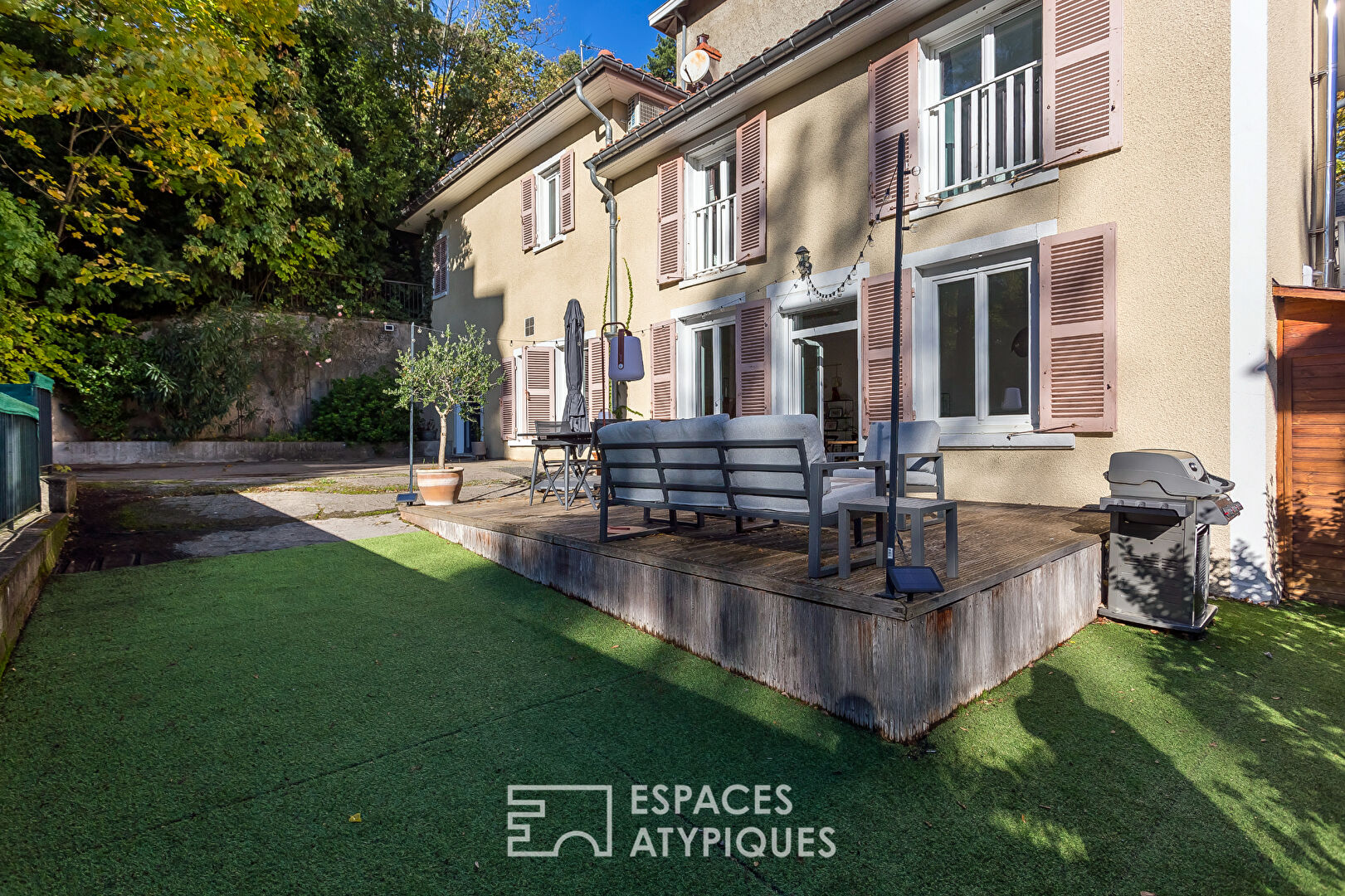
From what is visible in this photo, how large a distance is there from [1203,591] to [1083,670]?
1081 millimetres

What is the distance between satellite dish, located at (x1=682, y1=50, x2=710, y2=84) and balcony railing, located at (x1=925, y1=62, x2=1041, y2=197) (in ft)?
18.6

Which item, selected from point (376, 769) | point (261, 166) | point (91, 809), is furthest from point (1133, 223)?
point (261, 166)

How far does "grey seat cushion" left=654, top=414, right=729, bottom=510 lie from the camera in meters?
3.12

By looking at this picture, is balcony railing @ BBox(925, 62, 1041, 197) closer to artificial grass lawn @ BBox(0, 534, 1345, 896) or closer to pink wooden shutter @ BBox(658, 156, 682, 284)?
pink wooden shutter @ BBox(658, 156, 682, 284)

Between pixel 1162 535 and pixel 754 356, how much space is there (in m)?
4.65

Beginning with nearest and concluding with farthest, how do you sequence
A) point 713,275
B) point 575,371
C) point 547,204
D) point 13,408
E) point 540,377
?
point 13,408
point 575,371
point 713,275
point 540,377
point 547,204

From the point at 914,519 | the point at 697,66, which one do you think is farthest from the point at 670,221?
the point at 914,519

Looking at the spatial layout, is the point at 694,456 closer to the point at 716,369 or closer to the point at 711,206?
the point at 716,369

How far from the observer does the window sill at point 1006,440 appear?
504cm

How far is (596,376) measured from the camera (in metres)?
10.1

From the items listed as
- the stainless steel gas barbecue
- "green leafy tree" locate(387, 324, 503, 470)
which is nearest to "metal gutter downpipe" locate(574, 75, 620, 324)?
"green leafy tree" locate(387, 324, 503, 470)

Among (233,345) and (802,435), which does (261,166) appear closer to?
(233,345)

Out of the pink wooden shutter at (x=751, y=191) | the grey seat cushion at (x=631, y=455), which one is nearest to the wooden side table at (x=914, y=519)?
the grey seat cushion at (x=631, y=455)

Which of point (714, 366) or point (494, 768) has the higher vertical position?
point (714, 366)
